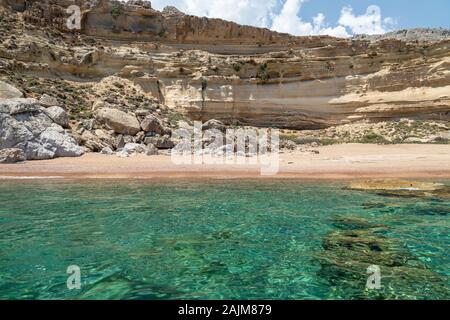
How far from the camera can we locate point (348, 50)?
3600cm

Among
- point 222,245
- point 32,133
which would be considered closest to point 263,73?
point 32,133

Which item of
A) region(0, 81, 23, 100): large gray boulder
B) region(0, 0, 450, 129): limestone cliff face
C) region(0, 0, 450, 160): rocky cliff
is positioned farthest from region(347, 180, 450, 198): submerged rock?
region(0, 0, 450, 129): limestone cliff face

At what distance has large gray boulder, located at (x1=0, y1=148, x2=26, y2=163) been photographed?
16125 mm

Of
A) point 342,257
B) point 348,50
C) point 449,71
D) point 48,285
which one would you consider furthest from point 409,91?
point 48,285

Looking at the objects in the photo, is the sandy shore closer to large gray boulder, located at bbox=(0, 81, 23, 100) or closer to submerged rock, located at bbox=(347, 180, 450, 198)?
submerged rock, located at bbox=(347, 180, 450, 198)

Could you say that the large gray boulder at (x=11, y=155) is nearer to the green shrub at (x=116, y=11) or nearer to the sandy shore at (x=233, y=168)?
the sandy shore at (x=233, y=168)

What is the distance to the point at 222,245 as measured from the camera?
615cm

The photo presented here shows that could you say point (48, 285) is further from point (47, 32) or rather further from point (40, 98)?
point (47, 32)

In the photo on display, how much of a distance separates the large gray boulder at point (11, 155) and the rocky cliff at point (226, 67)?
41.2 feet

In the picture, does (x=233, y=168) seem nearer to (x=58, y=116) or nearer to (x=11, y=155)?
(x=11, y=155)

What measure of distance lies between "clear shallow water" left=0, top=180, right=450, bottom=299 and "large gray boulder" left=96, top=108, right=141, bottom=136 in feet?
39.3

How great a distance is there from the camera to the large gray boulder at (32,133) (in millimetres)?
17125

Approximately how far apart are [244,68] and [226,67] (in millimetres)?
1818

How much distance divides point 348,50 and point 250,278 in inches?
1404
